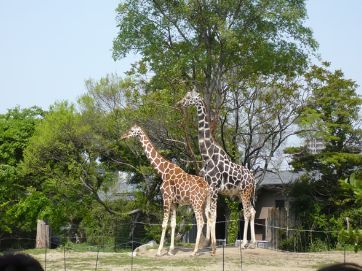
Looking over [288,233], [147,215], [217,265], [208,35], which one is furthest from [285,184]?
[217,265]

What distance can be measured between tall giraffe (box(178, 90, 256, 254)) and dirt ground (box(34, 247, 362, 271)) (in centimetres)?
97

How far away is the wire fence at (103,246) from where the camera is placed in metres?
14.7

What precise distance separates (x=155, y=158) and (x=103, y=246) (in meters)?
6.05

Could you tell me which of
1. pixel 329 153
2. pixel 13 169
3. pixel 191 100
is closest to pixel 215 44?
pixel 191 100

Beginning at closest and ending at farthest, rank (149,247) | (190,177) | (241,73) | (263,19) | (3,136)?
(190,177), (149,247), (263,19), (241,73), (3,136)

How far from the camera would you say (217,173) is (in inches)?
661

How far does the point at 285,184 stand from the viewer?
1020 inches

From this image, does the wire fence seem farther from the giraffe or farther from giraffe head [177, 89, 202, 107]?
giraffe head [177, 89, 202, 107]

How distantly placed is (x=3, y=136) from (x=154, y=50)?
9137 millimetres

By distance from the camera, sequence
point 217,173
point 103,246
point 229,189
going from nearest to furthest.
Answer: point 217,173 → point 229,189 → point 103,246

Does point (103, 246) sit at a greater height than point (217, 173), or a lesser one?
lesser

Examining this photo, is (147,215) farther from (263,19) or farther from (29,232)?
(263,19)

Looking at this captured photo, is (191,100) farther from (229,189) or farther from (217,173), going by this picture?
(229,189)

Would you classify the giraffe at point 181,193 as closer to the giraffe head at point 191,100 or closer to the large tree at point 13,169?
the giraffe head at point 191,100
